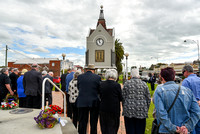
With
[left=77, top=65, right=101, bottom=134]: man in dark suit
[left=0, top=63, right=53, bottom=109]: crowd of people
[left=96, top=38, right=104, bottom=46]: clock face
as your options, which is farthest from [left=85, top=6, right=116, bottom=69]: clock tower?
[left=77, top=65, right=101, bottom=134]: man in dark suit

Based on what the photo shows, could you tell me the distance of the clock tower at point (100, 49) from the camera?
23.8 meters

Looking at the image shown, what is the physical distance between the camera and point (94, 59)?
946 inches

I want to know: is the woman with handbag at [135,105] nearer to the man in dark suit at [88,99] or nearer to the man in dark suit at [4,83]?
the man in dark suit at [88,99]

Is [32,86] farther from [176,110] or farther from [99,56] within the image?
[99,56]

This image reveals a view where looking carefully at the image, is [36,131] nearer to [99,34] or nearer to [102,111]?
[102,111]

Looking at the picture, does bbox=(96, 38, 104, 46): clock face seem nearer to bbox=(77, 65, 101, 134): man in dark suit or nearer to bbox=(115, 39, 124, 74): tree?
bbox=(115, 39, 124, 74): tree

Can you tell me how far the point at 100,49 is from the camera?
79.2ft

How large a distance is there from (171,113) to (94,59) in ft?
71.9

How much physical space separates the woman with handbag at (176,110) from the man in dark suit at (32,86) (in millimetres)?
4013

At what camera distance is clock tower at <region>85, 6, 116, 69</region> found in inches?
939

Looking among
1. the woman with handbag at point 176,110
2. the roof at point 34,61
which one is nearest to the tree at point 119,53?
the woman with handbag at point 176,110

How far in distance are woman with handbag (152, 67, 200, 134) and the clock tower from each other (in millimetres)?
21307

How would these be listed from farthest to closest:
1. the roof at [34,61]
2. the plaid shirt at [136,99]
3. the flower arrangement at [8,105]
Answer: the roof at [34,61]
the flower arrangement at [8,105]
the plaid shirt at [136,99]

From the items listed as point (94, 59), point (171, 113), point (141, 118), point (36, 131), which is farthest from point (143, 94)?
point (94, 59)
